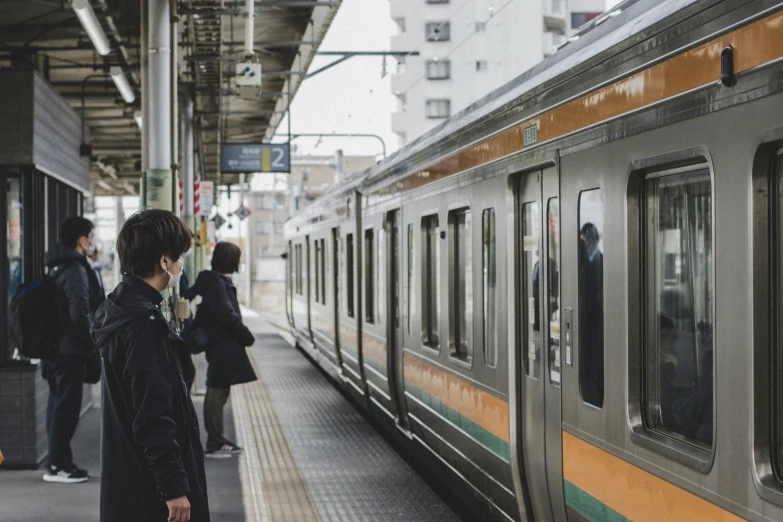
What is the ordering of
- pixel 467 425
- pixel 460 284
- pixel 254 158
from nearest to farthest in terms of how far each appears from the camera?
pixel 467 425
pixel 460 284
pixel 254 158

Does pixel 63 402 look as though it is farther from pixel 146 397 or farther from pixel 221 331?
pixel 146 397

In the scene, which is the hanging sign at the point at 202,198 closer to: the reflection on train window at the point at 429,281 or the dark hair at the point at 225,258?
the dark hair at the point at 225,258

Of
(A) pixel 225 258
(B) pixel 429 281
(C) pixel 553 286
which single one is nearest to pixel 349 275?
(A) pixel 225 258

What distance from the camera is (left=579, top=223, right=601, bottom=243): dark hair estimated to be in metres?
4.17

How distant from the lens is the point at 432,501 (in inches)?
276

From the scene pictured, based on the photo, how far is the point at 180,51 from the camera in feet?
43.6

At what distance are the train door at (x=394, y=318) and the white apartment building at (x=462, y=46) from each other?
1556 inches

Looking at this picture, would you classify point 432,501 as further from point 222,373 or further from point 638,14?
point 638,14

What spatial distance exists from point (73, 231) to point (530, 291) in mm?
3463

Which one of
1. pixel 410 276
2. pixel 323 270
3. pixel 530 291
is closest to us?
pixel 530 291

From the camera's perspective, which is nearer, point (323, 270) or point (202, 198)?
point (323, 270)

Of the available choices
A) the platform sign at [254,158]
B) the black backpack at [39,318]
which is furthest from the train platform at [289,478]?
the platform sign at [254,158]

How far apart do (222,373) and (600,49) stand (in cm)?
501

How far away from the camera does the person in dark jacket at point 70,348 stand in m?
7.01
